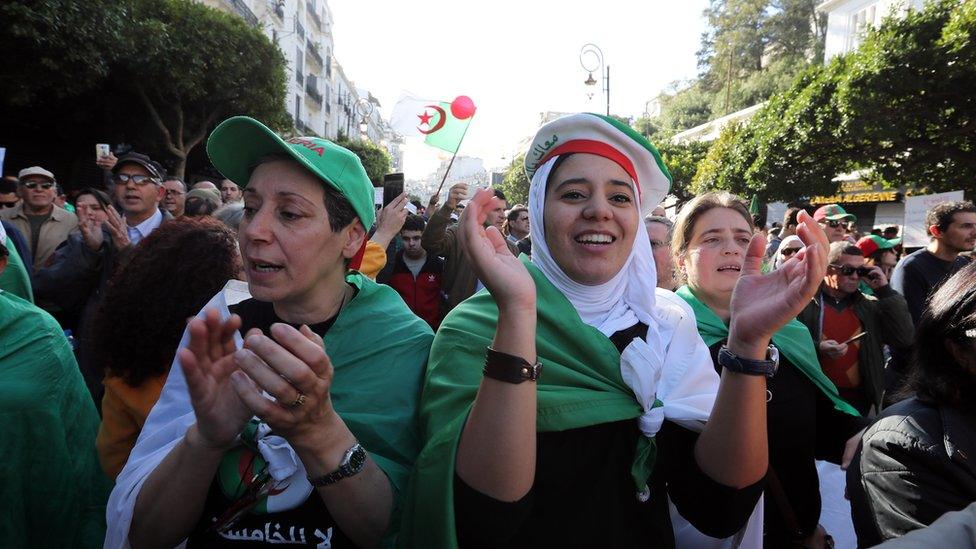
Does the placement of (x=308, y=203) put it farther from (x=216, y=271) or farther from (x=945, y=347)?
(x=945, y=347)

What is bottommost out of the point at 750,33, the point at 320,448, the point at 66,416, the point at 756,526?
the point at 756,526

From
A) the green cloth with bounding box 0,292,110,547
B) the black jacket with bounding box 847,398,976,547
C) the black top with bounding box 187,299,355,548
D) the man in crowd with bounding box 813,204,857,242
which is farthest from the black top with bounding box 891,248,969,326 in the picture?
the green cloth with bounding box 0,292,110,547

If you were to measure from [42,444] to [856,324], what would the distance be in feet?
15.8

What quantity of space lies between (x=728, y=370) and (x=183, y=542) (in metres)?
1.62

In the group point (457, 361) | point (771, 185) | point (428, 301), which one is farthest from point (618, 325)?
point (771, 185)

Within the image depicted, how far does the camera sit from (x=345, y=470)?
154 centimetres

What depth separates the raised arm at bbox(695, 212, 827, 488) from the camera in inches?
63.8

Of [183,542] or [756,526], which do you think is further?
[756,526]

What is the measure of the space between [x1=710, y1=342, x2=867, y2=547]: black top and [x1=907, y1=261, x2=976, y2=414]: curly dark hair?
0.66m

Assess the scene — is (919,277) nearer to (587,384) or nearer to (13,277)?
(587,384)

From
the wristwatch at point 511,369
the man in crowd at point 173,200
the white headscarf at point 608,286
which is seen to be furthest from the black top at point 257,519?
the man in crowd at point 173,200

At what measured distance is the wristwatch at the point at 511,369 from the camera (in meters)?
1.48

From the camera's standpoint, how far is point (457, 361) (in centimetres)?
184

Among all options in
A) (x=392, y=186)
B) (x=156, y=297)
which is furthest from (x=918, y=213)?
(x=156, y=297)
